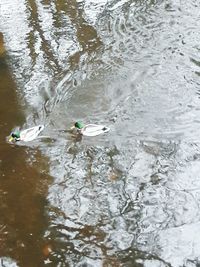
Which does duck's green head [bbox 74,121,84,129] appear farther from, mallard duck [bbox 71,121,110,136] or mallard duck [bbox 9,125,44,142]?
mallard duck [bbox 9,125,44,142]

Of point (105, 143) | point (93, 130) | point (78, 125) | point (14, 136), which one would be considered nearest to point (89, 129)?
point (93, 130)

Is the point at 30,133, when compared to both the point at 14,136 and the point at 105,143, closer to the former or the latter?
the point at 14,136

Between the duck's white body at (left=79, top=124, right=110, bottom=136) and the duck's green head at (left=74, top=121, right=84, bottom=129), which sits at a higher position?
the duck's green head at (left=74, top=121, right=84, bottom=129)

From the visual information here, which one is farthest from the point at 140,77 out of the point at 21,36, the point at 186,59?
the point at 21,36

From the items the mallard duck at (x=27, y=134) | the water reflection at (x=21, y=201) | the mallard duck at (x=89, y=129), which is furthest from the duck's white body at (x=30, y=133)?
the mallard duck at (x=89, y=129)

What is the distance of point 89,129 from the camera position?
17.8 feet

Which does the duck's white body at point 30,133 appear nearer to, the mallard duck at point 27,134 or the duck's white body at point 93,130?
the mallard duck at point 27,134

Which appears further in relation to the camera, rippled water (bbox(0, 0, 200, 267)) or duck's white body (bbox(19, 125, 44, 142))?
duck's white body (bbox(19, 125, 44, 142))

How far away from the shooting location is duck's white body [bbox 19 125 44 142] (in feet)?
17.6

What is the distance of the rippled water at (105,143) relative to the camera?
4.21 m

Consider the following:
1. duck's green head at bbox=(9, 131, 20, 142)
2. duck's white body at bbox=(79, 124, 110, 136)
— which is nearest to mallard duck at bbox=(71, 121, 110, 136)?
duck's white body at bbox=(79, 124, 110, 136)

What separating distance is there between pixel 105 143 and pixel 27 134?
2.89 feet

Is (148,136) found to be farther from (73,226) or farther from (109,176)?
(73,226)

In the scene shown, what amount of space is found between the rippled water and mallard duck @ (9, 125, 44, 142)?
0.31 ft
